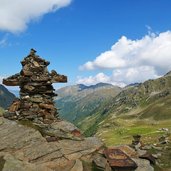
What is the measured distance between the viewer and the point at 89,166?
1959 centimetres

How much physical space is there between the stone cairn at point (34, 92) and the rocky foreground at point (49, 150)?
874 mm

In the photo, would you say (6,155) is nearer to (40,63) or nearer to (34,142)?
(34,142)

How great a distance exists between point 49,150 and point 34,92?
500 cm

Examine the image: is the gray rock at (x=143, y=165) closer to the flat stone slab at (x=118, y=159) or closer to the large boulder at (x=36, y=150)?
the flat stone slab at (x=118, y=159)

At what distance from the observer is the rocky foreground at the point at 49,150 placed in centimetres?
1841

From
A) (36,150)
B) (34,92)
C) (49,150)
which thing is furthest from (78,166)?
(34,92)

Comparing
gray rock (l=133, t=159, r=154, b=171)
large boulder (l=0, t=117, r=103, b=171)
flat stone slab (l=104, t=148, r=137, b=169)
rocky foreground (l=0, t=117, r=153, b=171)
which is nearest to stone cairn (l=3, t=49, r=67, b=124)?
rocky foreground (l=0, t=117, r=153, b=171)

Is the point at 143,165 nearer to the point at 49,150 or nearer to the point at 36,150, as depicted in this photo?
the point at 49,150

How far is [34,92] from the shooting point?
2309 cm

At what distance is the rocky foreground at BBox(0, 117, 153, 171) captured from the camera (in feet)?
60.4

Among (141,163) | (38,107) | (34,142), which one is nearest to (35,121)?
(38,107)

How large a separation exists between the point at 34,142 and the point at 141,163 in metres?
6.26

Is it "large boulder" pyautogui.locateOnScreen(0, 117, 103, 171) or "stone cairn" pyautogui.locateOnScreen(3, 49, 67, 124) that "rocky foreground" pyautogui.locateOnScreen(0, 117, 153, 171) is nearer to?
"large boulder" pyautogui.locateOnScreen(0, 117, 103, 171)

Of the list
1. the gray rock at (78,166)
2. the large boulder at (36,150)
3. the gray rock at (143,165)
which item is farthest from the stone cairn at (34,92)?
the gray rock at (143,165)
